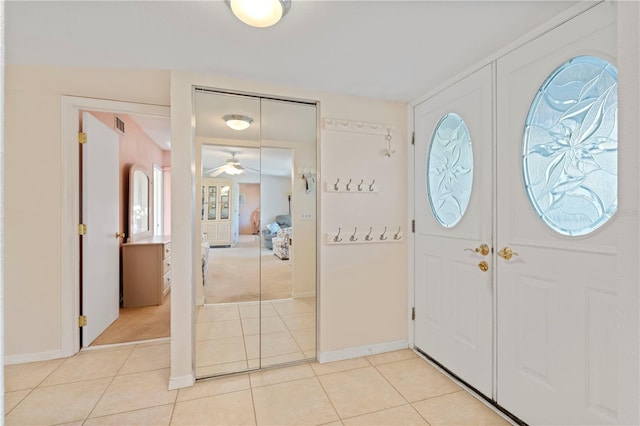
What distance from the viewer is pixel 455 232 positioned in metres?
2.16

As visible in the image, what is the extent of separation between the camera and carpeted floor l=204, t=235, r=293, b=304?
242 cm

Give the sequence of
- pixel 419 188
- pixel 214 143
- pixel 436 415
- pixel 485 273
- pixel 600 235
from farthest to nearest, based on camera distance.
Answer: pixel 419 188, pixel 214 143, pixel 485 273, pixel 436 415, pixel 600 235

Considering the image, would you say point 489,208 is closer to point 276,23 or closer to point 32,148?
point 276,23

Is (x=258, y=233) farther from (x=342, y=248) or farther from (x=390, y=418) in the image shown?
(x=390, y=418)

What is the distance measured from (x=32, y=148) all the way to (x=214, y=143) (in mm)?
1549

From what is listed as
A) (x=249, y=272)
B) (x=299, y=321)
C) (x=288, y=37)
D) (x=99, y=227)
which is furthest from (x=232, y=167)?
(x=99, y=227)

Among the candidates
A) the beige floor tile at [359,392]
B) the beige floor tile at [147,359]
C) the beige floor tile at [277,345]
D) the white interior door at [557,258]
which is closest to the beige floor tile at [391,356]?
the beige floor tile at [359,392]

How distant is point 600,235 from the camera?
1348 millimetres

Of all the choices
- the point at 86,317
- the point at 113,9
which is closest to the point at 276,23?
the point at 113,9

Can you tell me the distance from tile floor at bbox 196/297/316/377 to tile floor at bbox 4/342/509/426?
0.10 meters

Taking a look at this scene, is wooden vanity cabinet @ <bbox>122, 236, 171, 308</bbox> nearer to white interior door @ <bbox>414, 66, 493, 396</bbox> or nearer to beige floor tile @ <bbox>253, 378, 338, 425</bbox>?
beige floor tile @ <bbox>253, 378, 338, 425</bbox>

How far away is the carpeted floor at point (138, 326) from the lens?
9.28 feet

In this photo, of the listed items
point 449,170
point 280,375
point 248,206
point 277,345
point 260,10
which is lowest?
point 280,375

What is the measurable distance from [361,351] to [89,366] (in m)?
2.22
